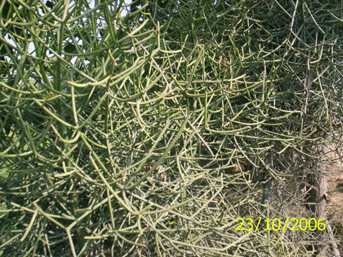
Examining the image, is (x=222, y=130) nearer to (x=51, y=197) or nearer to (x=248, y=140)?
(x=248, y=140)

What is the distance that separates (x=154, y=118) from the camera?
73 centimetres

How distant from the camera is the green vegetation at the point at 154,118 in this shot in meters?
0.57

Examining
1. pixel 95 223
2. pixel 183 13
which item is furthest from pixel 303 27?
pixel 95 223

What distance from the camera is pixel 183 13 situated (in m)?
0.85

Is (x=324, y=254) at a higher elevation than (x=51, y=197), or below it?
below

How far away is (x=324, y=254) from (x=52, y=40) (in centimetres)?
86

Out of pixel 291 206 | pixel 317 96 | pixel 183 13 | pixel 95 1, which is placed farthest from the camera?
pixel 291 206
